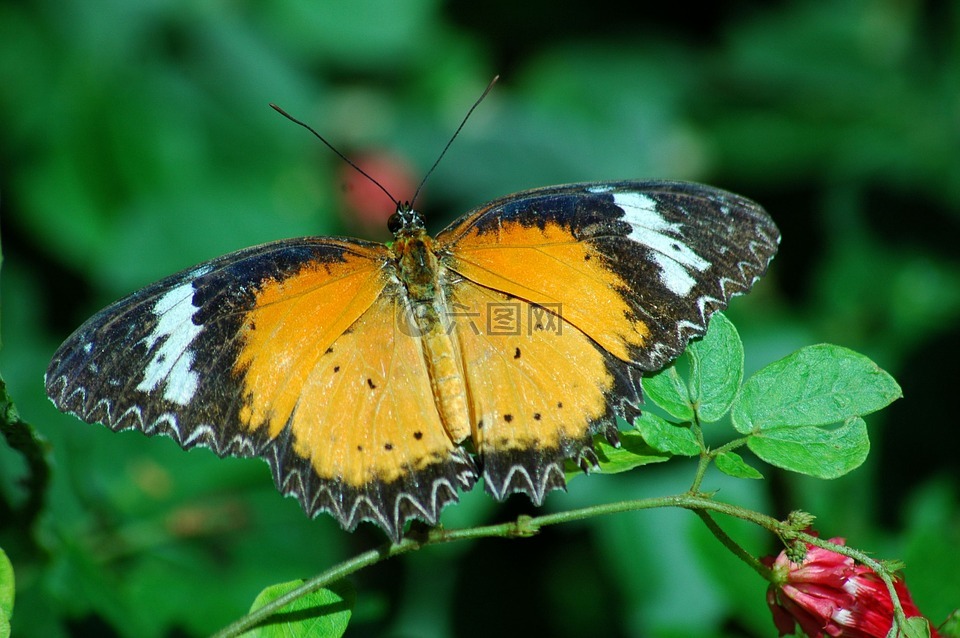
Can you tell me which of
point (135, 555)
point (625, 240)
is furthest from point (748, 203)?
point (135, 555)

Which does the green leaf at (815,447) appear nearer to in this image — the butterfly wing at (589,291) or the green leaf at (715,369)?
the green leaf at (715,369)

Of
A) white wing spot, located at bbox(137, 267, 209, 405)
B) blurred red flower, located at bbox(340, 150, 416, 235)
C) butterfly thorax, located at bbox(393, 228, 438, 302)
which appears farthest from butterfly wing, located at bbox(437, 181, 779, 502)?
blurred red flower, located at bbox(340, 150, 416, 235)

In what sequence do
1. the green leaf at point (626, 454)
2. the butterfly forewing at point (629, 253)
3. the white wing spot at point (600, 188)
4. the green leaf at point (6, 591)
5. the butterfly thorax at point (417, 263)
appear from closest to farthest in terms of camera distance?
the green leaf at point (6, 591) → the green leaf at point (626, 454) → the butterfly forewing at point (629, 253) → the white wing spot at point (600, 188) → the butterfly thorax at point (417, 263)

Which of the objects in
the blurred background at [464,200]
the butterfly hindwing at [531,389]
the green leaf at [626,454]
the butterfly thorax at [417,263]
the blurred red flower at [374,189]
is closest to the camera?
the green leaf at [626,454]

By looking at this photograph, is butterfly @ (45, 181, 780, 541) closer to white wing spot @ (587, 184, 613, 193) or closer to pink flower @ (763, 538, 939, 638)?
white wing spot @ (587, 184, 613, 193)

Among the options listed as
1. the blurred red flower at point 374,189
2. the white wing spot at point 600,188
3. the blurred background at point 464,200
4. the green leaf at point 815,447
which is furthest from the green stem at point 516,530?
the blurred red flower at point 374,189

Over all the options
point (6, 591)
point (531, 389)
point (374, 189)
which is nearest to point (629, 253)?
point (531, 389)
